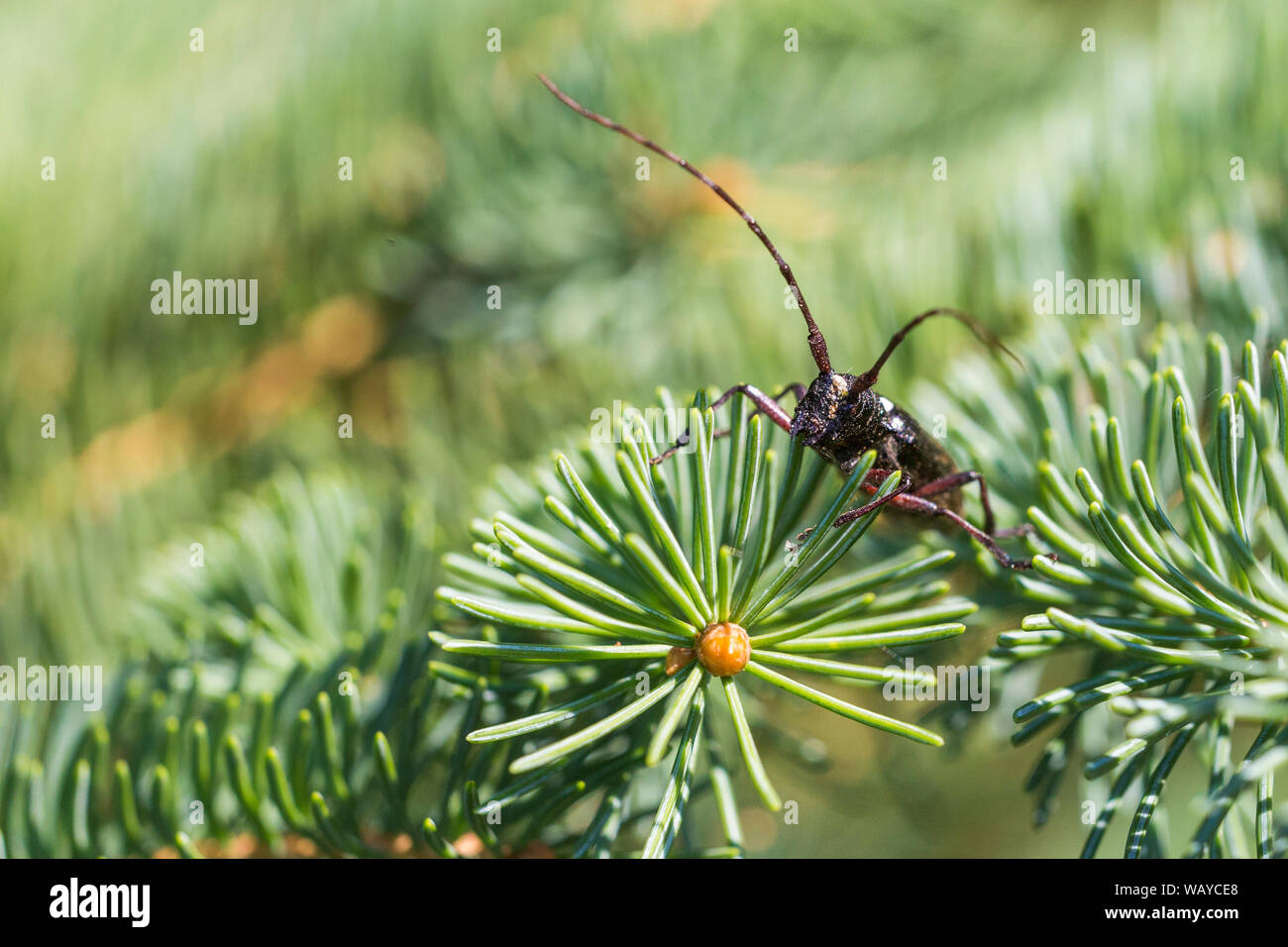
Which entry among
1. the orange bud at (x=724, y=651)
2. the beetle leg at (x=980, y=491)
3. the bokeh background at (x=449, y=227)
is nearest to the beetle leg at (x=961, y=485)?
the beetle leg at (x=980, y=491)

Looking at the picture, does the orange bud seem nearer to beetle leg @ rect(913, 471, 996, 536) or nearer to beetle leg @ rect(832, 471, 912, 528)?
beetle leg @ rect(832, 471, 912, 528)

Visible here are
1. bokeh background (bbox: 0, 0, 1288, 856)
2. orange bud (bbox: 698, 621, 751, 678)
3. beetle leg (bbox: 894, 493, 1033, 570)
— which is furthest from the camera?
bokeh background (bbox: 0, 0, 1288, 856)

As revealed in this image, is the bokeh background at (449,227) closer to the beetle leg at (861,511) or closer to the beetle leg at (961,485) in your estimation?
the beetle leg at (961,485)

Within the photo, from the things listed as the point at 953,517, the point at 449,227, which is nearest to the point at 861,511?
the point at 953,517

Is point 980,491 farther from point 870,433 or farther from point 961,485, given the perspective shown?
point 870,433

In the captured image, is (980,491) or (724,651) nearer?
(724,651)

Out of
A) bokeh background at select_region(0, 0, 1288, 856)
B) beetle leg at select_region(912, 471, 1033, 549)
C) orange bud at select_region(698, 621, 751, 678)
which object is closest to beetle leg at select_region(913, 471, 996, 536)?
beetle leg at select_region(912, 471, 1033, 549)
